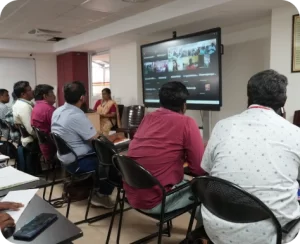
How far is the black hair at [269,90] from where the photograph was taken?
133 cm

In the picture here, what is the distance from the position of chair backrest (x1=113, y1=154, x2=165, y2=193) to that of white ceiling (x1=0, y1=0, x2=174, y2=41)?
9.59 ft

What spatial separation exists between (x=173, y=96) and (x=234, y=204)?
0.89 m

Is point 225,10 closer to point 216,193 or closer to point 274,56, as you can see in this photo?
point 274,56

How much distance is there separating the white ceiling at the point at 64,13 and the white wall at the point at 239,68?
1408 mm

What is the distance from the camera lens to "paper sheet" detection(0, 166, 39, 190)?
145cm

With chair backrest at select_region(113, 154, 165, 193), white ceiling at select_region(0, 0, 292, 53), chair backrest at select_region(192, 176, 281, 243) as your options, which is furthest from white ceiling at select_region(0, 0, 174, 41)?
chair backrest at select_region(192, 176, 281, 243)

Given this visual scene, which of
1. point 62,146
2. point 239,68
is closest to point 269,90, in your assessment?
point 62,146

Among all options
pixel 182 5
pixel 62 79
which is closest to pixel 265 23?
pixel 182 5

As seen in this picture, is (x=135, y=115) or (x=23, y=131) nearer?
(x=23, y=131)

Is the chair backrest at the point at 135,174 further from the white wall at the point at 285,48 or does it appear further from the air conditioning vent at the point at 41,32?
the air conditioning vent at the point at 41,32

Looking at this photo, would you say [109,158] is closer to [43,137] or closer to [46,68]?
[43,137]

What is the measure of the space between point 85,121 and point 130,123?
2602mm

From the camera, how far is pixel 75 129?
2686 millimetres

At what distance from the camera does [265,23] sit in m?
4.09
